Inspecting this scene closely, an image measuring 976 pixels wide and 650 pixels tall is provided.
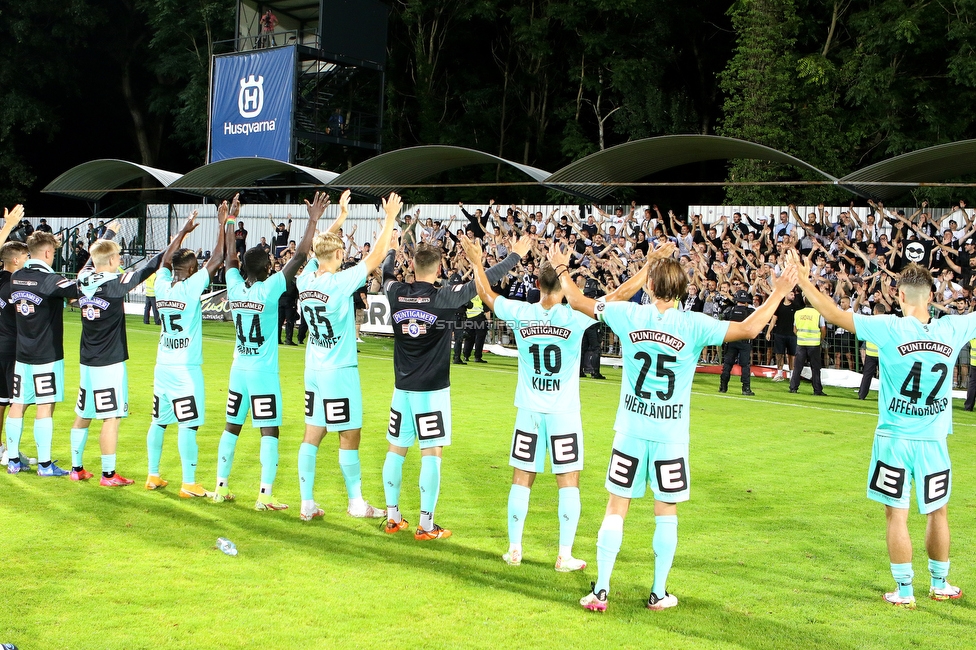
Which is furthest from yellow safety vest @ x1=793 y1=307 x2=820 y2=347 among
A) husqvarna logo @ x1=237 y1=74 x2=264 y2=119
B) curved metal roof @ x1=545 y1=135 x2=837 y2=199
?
husqvarna logo @ x1=237 y1=74 x2=264 y2=119

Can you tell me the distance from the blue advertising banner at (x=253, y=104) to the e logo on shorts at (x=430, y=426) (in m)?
25.2

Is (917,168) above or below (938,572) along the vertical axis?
above

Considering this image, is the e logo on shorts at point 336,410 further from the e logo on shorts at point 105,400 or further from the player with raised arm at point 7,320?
the player with raised arm at point 7,320

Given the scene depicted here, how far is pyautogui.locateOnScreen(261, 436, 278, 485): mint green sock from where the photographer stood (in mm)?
7891

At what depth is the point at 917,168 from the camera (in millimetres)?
19594

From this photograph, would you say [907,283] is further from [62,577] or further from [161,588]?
[62,577]

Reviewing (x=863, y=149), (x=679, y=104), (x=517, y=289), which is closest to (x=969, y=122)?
(x=863, y=149)

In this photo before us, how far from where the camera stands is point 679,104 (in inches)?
1374

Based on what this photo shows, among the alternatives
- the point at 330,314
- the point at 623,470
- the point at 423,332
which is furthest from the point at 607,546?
the point at 330,314

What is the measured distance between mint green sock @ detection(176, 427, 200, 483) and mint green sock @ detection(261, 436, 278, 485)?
790 millimetres

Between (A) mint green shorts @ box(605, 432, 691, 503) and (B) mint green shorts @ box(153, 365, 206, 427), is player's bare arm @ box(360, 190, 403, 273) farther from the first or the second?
(A) mint green shorts @ box(605, 432, 691, 503)

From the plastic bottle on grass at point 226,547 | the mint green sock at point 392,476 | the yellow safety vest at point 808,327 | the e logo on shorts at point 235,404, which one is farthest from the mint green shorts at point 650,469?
the yellow safety vest at point 808,327

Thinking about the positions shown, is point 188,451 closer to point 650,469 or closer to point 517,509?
point 517,509

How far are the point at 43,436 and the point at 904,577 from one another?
7606 mm
